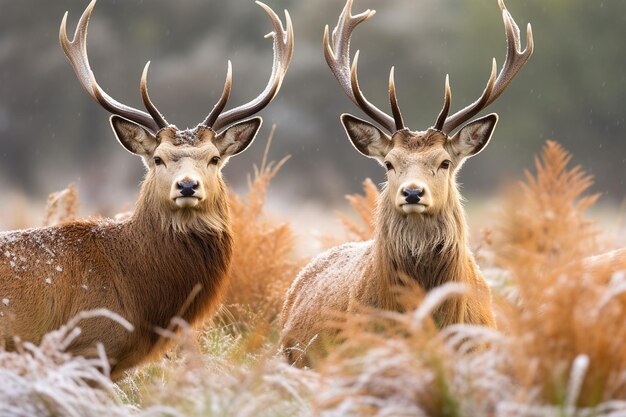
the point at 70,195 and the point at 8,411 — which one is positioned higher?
the point at 70,195

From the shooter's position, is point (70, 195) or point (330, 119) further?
point (330, 119)

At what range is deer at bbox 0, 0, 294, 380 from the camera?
230 inches

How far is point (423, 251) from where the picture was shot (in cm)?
570

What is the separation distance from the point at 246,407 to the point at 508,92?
24.9 meters

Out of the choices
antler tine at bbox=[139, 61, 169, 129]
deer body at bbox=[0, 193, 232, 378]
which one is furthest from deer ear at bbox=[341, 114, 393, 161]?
antler tine at bbox=[139, 61, 169, 129]

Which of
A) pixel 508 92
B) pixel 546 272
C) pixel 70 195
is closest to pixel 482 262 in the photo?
pixel 70 195

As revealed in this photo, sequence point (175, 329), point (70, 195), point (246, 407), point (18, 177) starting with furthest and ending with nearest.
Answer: point (18, 177) < point (70, 195) < point (175, 329) < point (246, 407)

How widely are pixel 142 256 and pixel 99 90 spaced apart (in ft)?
4.09

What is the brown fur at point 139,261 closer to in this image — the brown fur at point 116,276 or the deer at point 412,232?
the brown fur at point 116,276

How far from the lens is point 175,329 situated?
6.22m

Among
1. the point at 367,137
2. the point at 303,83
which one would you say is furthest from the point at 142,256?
the point at 303,83

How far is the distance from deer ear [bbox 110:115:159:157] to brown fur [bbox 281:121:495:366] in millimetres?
1336

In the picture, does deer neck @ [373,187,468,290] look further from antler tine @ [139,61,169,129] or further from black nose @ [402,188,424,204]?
antler tine @ [139,61,169,129]

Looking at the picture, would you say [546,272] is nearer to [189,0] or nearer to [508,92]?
[508,92]
